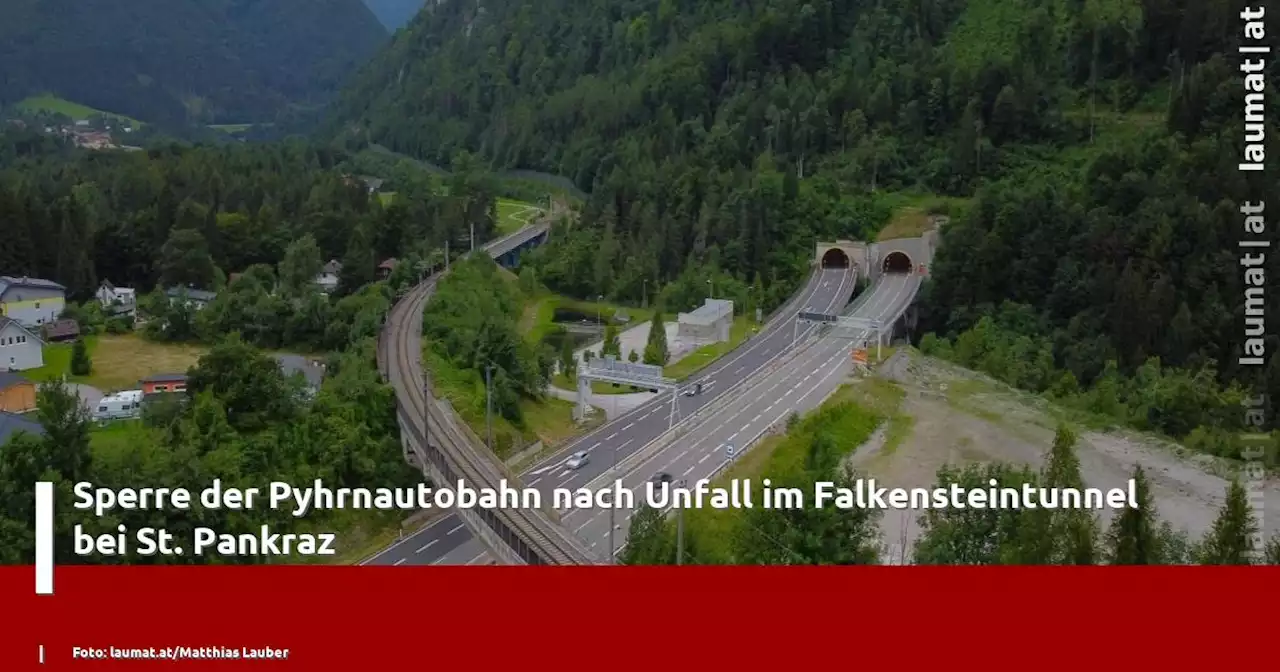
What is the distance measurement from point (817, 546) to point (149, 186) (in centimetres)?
5765

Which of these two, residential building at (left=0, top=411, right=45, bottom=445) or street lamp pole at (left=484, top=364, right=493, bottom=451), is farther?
street lamp pole at (left=484, top=364, right=493, bottom=451)

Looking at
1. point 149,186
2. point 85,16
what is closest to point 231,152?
Result: point 149,186

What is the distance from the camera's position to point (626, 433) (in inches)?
1302

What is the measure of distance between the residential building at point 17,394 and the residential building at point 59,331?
965cm

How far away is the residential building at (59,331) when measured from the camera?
4534cm

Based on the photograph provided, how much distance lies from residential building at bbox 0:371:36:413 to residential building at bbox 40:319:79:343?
965 centimetres

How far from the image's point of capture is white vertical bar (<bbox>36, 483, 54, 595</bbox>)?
13.5 metres

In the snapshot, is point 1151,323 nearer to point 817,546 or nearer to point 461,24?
point 817,546

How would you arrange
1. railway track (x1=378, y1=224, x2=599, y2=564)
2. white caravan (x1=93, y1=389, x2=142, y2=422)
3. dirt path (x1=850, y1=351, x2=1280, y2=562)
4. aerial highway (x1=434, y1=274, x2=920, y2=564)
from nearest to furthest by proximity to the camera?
1. railway track (x1=378, y1=224, x2=599, y2=564)
2. aerial highway (x1=434, y1=274, x2=920, y2=564)
3. dirt path (x1=850, y1=351, x2=1280, y2=562)
4. white caravan (x1=93, y1=389, x2=142, y2=422)

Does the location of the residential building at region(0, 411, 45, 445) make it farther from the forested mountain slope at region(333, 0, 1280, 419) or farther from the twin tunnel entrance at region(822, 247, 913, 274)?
the twin tunnel entrance at region(822, 247, 913, 274)

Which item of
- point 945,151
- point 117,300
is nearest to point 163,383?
point 117,300

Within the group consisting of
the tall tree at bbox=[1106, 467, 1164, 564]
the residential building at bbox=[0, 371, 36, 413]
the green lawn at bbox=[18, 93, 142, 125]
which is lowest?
the residential building at bbox=[0, 371, 36, 413]

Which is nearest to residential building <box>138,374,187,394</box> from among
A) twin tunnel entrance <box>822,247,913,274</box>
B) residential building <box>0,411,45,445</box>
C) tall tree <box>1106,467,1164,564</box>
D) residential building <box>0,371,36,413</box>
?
residential building <box>0,371,36,413</box>

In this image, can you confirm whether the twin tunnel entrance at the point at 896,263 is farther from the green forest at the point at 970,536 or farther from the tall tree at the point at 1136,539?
the tall tree at the point at 1136,539
